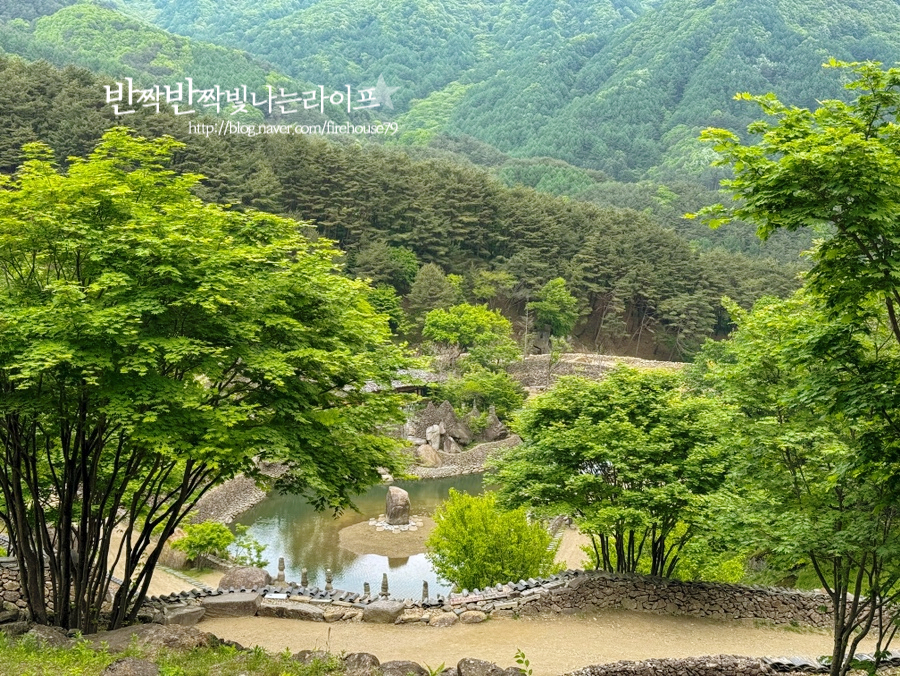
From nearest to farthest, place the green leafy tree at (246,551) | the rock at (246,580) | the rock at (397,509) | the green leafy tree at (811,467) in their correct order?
the green leafy tree at (811,467) → the rock at (246,580) → the green leafy tree at (246,551) → the rock at (397,509)

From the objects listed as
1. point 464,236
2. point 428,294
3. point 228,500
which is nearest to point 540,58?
point 464,236

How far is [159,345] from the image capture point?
8.38 meters

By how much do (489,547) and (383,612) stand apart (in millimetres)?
4445

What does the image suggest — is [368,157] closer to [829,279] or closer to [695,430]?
[695,430]

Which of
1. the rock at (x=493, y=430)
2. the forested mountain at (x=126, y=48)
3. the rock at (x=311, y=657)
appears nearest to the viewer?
the rock at (x=311, y=657)

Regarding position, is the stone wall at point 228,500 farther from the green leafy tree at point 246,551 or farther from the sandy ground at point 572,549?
the sandy ground at point 572,549

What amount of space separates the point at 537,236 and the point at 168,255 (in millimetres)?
51429

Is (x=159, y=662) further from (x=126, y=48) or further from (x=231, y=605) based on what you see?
(x=126, y=48)

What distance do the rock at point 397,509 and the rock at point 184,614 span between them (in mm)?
15346

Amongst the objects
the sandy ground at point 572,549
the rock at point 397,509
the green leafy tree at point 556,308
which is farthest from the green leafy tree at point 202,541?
the green leafy tree at point 556,308

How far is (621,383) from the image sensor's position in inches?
579

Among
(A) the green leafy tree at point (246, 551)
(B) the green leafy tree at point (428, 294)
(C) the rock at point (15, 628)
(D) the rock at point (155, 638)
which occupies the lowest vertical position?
(A) the green leafy tree at point (246, 551)

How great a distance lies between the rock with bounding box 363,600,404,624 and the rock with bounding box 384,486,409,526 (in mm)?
15060

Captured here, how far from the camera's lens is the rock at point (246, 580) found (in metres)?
15.3
